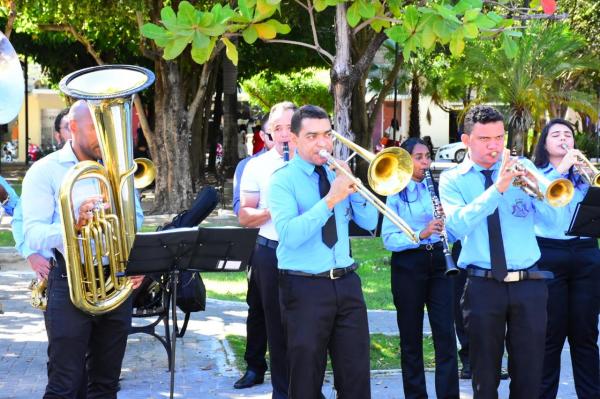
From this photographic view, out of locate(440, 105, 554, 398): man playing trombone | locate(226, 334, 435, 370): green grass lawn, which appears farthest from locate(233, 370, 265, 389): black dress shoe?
locate(440, 105, 554, 398): man playing trombone

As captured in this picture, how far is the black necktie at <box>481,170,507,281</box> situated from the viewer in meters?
5.14

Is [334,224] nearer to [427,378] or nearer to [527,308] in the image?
[527,308]

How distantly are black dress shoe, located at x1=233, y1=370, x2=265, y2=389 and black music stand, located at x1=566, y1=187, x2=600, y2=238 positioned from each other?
257 cm

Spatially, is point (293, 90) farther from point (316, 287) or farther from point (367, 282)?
point (316, 287)

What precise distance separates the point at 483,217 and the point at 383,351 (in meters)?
3.25

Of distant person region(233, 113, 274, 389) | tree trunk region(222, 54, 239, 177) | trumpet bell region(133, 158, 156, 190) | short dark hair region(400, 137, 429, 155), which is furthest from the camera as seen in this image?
tree trunk region(222, 54, 239, 177)

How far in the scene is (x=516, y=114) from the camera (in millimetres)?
28844

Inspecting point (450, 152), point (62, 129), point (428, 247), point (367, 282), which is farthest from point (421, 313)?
point (450, 152)

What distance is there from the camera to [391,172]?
490cm

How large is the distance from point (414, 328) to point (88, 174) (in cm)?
267

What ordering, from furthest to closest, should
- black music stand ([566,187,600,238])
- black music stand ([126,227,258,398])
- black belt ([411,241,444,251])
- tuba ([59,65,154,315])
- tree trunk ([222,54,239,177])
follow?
tree trunk ([222,54,239,177]) < black belt ([411,241,444,251]) < black music stand ([566,187,600,238]) < black music stand ([126,227,258,398]) < tuba ([59,65,154,315])

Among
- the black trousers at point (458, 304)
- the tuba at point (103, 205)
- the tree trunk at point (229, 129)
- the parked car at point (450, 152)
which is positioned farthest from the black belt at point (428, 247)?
the parked car at point (450, 152)

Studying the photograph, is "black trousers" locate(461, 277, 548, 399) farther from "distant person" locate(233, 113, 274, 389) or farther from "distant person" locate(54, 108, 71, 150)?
"distant person" locate(54, 108, 71, 150)

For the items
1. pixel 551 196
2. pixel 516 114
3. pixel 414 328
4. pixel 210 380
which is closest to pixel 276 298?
pixel 414 328
